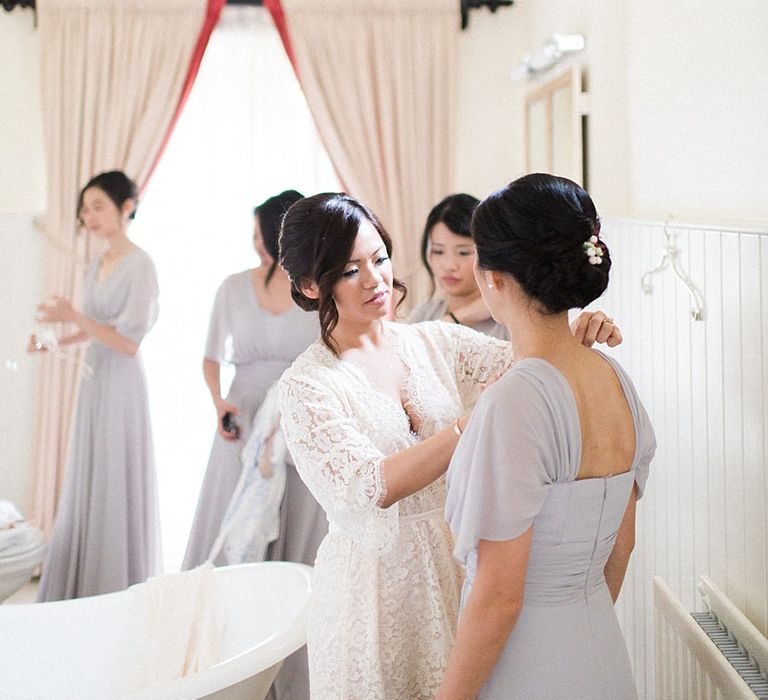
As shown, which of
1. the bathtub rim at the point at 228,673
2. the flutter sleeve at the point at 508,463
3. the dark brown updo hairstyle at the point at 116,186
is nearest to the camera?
the flutter sleeve at the point at 508,463

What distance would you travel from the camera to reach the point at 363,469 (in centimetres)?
147

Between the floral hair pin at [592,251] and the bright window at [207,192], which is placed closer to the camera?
the floral hair pin at [592,251]

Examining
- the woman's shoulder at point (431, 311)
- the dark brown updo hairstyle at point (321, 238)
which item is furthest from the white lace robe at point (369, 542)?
the woman's shoulder at point (431, 311)

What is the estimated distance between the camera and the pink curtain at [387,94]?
3.91m

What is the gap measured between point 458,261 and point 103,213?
65.2 inches

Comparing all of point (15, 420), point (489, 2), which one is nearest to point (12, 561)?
point (15, 420)

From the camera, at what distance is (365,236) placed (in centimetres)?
162

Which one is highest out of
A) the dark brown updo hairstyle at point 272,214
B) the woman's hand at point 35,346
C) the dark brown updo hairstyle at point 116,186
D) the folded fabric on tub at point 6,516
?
the dark brown updo hairstyle at point 116,186

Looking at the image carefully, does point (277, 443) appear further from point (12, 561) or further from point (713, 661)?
point (713, 661)

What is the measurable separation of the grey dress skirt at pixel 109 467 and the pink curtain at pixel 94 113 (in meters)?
0.40

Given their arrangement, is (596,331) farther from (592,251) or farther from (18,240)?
(18,240)

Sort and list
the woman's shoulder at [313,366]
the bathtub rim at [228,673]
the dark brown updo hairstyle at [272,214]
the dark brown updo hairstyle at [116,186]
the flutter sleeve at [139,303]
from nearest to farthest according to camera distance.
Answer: the woman's shoulder at [313,366] → the bathtub rim at [228,673] → the dark brown updo hairstyle at [272,214] → the flutter sleeve at [139,303] → the dark brown updo hairstyle at [116,186]

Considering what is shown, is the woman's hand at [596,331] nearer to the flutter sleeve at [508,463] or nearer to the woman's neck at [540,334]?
the woman's neck at [540,334]

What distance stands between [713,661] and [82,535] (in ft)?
8.60
